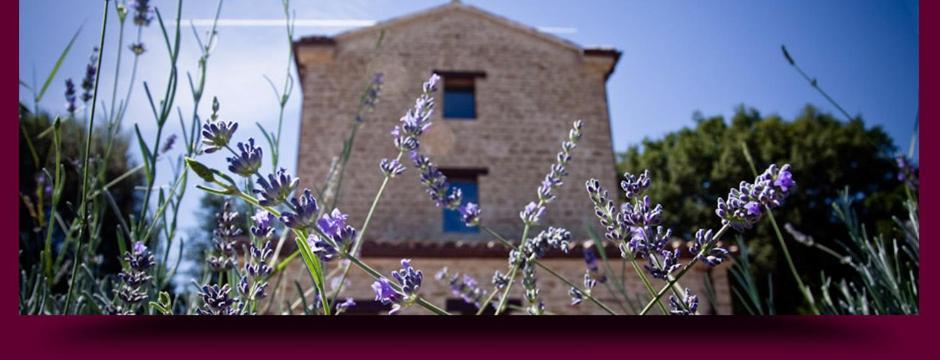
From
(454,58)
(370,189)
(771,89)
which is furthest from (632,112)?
(454,58)

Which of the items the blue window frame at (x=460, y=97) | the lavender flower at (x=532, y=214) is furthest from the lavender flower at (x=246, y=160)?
the blue window frame at (x=460, y=97)

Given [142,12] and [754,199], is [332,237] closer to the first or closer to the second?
[754,199]

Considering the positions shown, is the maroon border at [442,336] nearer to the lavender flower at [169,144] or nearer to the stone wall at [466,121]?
the lavender flower at [169,144]

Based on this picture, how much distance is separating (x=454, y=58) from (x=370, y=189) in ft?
5.71

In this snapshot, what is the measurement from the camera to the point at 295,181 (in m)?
0.62

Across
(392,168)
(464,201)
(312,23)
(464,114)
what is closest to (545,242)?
(392,168)

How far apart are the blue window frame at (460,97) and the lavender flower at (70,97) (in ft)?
16.1

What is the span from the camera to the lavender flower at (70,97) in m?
1.42

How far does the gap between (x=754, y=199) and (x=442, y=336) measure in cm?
71

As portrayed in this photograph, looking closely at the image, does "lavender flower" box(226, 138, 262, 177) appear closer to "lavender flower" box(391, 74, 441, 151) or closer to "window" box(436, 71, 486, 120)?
"lavender flower" box(391, 74, 441, 151)

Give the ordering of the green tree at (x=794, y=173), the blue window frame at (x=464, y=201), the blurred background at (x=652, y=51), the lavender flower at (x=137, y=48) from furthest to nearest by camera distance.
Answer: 1. the blue window frame at (x=464, y=201)
2. the green tree at (x=794, y=173)
3. the blurred background at (x=652, y=51)
4. the lavender flower at (x=137, y=48)

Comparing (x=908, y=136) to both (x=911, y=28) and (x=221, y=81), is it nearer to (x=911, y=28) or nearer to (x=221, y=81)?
(x=911, y=28)

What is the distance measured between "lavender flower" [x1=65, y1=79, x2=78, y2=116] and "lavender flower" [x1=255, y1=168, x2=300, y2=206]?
1.06m

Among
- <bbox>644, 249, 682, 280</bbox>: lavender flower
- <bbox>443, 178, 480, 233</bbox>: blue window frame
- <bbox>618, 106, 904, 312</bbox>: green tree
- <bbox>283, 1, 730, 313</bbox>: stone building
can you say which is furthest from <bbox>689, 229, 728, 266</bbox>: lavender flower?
<bbox>283, 1, 730, 313</bbox>: stone building
